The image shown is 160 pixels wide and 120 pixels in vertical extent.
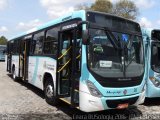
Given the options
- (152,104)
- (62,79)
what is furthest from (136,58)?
(152,104)

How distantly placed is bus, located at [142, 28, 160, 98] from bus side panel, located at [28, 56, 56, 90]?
3273mm

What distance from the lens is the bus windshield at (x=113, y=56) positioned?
23.3ft

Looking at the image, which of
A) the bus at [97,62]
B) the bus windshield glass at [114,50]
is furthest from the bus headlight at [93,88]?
the bus windshield glass at [114,50]

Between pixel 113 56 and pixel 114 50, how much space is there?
174 mm

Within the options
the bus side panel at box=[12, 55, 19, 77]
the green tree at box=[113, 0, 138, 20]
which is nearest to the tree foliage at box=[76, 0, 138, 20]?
the green tree at box=[113, 0, 138, 20]

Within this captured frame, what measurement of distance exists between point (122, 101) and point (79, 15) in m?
2.59

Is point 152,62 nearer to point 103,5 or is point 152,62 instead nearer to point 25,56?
point 25,56

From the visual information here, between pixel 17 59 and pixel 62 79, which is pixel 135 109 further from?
pixel 17 59

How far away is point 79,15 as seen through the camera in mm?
7531

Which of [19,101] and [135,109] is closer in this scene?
[135,109]

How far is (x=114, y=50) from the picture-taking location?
7.41m

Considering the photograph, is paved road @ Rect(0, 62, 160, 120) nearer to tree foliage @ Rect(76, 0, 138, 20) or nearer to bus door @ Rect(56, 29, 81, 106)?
bus door @ Rect(56, 29, 81, 106)

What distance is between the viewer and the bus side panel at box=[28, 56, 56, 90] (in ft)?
30.3

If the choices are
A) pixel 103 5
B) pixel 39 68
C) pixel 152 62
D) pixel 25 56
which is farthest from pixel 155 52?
pixel 103 5
